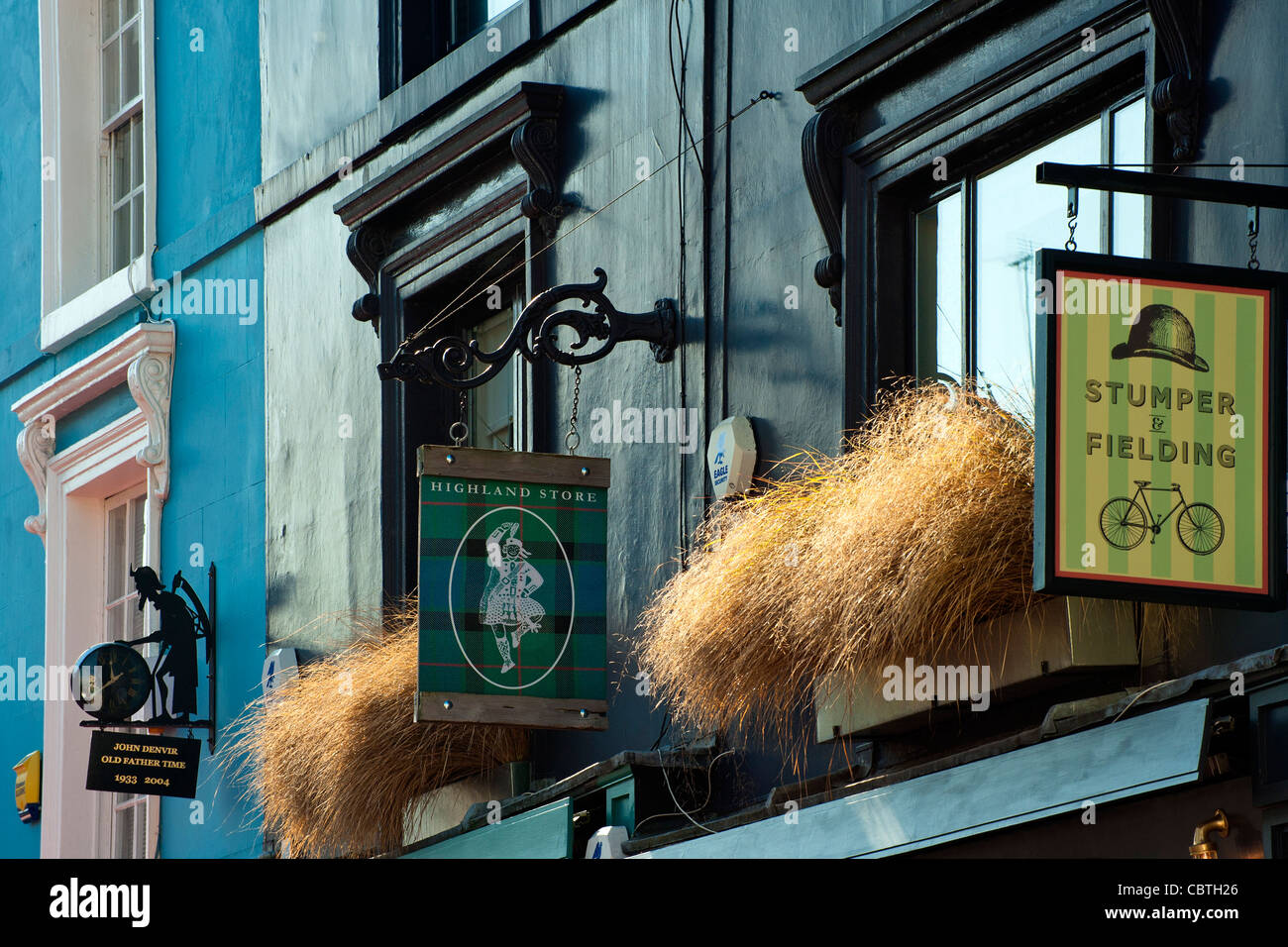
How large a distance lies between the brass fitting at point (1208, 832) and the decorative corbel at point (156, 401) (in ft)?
29.2

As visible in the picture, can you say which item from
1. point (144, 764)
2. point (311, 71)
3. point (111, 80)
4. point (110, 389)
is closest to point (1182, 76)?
point (311, 71)

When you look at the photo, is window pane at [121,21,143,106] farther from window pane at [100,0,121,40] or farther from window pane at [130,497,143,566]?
window pane at [130,497,143,566]

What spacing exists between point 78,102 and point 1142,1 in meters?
10.3

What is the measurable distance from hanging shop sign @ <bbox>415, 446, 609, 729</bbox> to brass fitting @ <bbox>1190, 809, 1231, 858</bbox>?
323 cm

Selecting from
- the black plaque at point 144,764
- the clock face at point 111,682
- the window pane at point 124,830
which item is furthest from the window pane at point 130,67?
the black plaque at point 144,764

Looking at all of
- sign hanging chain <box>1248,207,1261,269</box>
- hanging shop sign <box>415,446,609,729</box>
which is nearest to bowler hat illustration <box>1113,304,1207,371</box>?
sign hanging chain <box>1248,207,1261,269</box>

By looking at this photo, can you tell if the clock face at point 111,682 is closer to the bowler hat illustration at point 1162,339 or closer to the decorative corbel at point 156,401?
the decorative corbel at point 156,401

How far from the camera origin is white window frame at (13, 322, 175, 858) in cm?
1452

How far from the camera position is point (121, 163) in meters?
16.3

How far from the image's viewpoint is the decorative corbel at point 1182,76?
25.1 ft

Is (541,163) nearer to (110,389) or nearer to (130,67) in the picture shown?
(110,389)

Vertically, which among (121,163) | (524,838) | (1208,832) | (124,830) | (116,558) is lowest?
(124,830)

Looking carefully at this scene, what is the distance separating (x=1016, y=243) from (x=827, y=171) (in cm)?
99

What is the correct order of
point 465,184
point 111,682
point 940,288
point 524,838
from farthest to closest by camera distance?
point 111,682 < point 465,184 < point 524,838 < point 940,288
